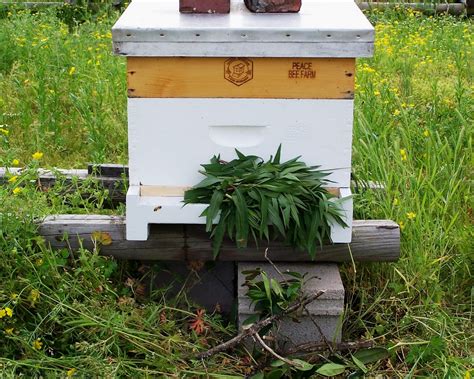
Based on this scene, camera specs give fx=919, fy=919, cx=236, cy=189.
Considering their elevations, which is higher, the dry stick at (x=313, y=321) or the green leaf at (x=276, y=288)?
the green leaf at (x=276, y=288)

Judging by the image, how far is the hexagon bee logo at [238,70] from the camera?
8.77ft

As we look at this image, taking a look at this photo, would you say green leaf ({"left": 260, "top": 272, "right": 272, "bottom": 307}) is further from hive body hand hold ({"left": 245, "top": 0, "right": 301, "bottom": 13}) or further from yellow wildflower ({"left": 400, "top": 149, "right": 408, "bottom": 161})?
yellow wildflower ({"left": 400, "top": 149, "right": 408, "bottom": 161})

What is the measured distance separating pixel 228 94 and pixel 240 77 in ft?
0.20

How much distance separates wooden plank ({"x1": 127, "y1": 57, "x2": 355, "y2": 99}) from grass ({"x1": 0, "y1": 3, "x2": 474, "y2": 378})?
58 centimetres

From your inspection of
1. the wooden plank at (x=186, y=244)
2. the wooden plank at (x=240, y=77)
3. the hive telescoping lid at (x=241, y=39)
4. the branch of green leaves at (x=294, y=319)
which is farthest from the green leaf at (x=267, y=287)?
the hive telescoping lid at (x=241, y=39)

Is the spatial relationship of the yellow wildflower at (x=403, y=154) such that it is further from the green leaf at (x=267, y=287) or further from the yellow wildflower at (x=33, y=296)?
the yellow wildflower at (x=33, y=296)

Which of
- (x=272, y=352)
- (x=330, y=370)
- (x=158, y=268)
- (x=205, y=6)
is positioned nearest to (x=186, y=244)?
(x=158, y=268)

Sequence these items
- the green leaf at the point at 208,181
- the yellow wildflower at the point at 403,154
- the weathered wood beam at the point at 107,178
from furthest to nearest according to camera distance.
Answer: the yellow wildflower at the point at 403,154
the weathered wood beam at the point at 107,178
the green leaf at the point at 208,181

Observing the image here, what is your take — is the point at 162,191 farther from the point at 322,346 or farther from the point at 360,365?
the point at 360,365

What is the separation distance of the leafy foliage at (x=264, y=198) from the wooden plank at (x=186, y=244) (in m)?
0.17

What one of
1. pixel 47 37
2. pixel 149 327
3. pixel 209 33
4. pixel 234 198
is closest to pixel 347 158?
pixel 234 198

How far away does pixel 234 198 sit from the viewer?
2709 millimetres

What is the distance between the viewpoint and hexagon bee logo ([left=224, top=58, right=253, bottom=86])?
105 inches

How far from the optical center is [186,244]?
9.68 feet
